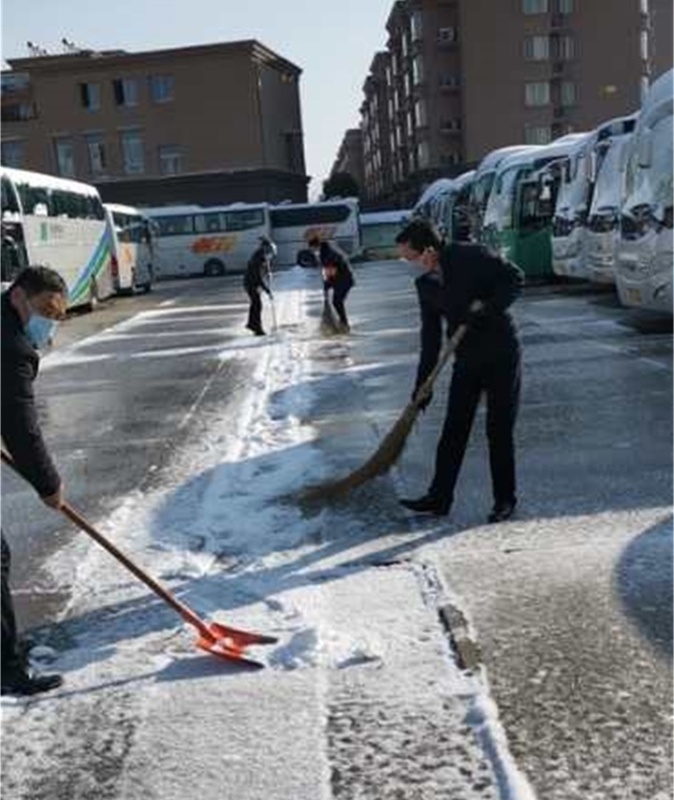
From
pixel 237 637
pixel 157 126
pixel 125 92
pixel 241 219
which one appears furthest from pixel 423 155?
pixel 237 637

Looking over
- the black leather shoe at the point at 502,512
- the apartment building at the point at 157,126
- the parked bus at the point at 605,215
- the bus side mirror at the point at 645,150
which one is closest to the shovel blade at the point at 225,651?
the black leather shoe at the point at 502,512

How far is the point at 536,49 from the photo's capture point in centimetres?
6919

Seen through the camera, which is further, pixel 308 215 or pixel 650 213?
pixel 308 215

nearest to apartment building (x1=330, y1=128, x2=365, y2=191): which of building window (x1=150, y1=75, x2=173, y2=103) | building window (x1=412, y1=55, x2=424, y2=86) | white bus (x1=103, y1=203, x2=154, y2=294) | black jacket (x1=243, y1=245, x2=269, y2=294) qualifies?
building window (x1=412, y1=55, x2=424, y2=86)

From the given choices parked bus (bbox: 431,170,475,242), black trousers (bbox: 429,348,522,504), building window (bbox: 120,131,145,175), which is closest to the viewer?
black trousers (bbox: 429,348,522,504)

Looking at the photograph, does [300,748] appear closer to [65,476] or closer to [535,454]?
[535,454]

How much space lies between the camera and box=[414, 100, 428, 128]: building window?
71512 mm

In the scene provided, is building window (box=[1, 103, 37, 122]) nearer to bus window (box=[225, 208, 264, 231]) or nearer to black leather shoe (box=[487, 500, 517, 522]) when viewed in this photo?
bus window (box=[225, 208, 264, 231])

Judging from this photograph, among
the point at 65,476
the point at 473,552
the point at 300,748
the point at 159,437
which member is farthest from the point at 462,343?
the point at 159,437

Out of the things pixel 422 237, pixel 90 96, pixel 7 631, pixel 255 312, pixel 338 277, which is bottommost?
pixel 255 312

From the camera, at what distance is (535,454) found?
7.35 metres

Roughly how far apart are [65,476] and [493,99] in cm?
6472

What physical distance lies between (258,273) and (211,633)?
13926 millimetres

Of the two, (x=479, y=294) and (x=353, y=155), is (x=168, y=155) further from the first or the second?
(x=353, y=155)
